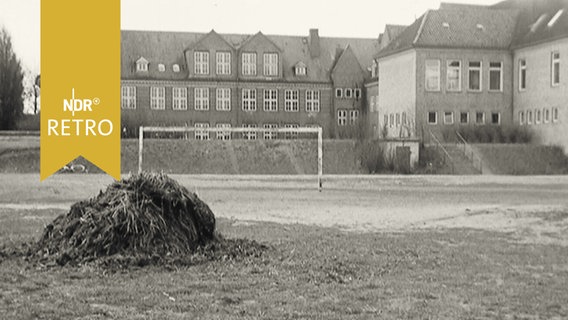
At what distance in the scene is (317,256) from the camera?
14.0 metres

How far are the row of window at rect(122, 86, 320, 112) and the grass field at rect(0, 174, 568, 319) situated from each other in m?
59.8

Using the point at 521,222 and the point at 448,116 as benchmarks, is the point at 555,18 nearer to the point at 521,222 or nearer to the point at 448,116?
the point at 448,116

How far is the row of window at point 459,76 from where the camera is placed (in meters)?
65.4

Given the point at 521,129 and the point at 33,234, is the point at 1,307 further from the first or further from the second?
the point at 521,129

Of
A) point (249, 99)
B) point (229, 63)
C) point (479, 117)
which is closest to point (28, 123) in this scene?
point (229, 63)

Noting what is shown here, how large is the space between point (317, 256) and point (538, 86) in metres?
51.7

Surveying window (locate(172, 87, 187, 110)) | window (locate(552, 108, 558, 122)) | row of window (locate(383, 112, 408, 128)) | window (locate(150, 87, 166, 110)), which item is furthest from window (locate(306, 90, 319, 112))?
window (locate(552, 108, 558, 122))

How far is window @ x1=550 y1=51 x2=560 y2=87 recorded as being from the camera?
197ft

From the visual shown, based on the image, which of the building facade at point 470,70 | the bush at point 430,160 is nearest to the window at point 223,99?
the building facade at point 470,70

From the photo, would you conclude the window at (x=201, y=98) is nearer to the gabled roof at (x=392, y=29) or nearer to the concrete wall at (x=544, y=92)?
the gabled roof at (x=392, y=29)

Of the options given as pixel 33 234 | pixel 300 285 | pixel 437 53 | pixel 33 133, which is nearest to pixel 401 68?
pixel 437 53

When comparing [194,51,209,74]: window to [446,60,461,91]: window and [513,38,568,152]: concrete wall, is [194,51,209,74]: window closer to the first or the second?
[446,60,461,91]: window

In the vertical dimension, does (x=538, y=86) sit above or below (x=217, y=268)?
above

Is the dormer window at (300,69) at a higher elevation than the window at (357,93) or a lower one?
higher
